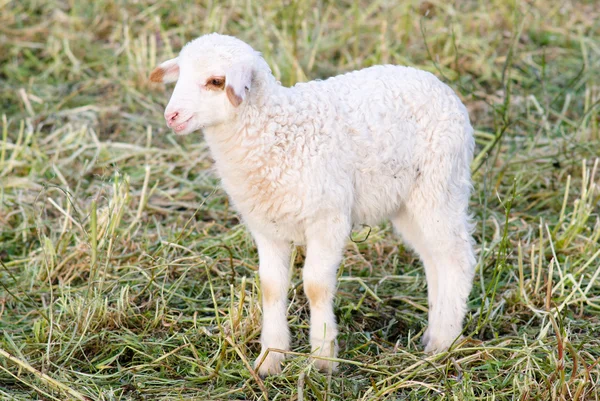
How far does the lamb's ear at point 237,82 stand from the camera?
331 cm

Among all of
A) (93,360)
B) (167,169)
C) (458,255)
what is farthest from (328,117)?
(167,169)

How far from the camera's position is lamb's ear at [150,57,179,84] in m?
3.73

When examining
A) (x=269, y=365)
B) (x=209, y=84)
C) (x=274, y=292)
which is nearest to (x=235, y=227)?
(x=274, y=292)

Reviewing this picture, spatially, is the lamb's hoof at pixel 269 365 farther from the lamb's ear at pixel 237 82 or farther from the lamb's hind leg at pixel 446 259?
the lamb's ear at pixel 237 82

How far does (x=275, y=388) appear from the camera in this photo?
3674 mm

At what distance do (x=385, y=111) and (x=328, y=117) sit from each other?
285 mm

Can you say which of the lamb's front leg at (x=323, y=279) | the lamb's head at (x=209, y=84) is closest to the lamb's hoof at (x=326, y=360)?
the lamb's front leg at (x=323, y=279)

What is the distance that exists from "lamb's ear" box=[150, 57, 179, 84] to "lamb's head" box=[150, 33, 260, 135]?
0.26 meters

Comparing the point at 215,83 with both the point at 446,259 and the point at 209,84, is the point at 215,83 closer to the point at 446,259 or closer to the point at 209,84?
the point at 209,84

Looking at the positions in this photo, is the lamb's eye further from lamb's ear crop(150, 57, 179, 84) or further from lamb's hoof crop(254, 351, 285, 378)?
lamb's hoof crop(254, 351, 285, 378)

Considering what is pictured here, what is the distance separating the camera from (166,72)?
3.76 metres

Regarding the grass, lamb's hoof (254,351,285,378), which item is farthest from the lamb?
the grass

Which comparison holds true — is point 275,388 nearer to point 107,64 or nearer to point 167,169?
point 167,169

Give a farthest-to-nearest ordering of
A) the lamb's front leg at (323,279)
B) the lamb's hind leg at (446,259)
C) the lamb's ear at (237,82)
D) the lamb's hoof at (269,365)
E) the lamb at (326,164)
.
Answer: the lamb's hind leg at (446,259) < the lamb's hoof at (269,365) < the lamb's front leg at (323,279) < the lamb at (326,164) < the lamb's ear at (237,82)
